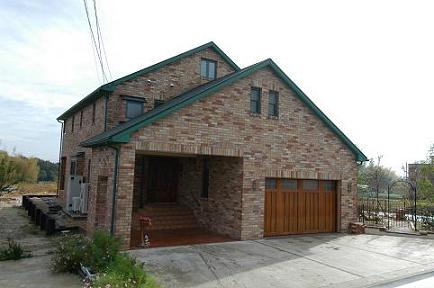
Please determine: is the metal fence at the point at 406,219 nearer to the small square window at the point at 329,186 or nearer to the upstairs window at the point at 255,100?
the small square window at the point at 329,186

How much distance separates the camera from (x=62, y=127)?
82.1 feet

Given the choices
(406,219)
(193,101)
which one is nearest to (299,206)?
(193,101)

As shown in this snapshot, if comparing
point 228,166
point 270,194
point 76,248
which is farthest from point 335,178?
point 76,248

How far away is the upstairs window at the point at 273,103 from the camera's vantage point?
14.4 metres

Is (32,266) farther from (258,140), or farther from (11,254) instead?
(258,140)

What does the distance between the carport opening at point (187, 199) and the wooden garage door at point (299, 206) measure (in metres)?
1.57

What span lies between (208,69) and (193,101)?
22.3 feet

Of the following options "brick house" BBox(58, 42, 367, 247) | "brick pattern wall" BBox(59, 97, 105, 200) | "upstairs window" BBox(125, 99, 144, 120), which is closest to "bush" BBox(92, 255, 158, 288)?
"brick house" BBox(58, 42, 367, 247)

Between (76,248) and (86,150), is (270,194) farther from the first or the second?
(86,150)

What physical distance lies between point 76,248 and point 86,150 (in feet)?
29.3

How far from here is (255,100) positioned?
46.1 feet

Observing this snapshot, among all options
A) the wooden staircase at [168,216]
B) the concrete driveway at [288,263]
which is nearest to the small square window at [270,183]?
the concrete driveway at [288,263]

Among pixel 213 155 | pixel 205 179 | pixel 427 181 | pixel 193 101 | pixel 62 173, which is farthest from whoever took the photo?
pixel 62 173

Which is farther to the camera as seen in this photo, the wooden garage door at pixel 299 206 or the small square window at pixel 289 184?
the small square window at pixel 289 184
